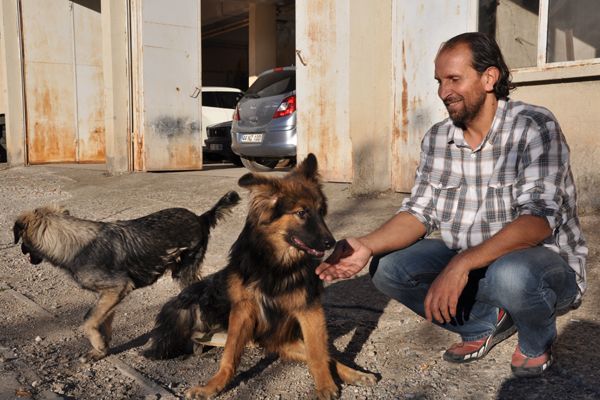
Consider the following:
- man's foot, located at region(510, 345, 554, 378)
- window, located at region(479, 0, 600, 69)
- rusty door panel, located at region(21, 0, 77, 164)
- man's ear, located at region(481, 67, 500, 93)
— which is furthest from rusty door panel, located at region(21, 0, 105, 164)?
man's foot, located at region(510, 345, 554, 378)

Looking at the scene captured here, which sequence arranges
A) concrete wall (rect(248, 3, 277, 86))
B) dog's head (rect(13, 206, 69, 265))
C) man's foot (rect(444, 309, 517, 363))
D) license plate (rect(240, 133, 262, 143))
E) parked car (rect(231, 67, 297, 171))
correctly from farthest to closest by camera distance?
concrete wall (rect(248, 3, 277, 86)), license plate (rect(240, 133, 262, 143)), parked car (rect(231, 67, 297, 171)), dog's head (rect(13, 206, 69, 265)), man's foot (rect(444, 309, 517, 363))

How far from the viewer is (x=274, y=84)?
11.3 metres

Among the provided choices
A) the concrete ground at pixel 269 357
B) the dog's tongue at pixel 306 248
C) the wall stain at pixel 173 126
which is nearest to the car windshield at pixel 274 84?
the wall stain at pixel 173 126

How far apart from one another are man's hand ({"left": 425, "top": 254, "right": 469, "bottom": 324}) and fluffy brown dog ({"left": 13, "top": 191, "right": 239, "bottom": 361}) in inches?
87.5

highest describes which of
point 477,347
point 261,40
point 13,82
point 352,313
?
point 261,40

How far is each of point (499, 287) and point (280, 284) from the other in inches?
46.6

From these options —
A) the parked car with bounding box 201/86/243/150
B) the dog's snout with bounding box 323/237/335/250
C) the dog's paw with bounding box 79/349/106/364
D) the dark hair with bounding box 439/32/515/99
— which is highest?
the parked car with bounding box 201/86/243/150

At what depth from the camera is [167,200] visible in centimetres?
907

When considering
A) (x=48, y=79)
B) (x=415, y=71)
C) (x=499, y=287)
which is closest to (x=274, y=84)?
(x=415, y=71)

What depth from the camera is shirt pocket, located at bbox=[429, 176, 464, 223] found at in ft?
11.3

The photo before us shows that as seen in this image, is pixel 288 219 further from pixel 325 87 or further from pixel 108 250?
pixel 325 87

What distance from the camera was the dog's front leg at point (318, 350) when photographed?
3.22 m

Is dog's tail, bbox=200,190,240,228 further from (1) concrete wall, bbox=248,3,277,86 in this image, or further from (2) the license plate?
(1) concrete wall, bbox=248,3,277,86

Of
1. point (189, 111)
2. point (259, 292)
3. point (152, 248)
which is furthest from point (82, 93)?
point (259, 292)
